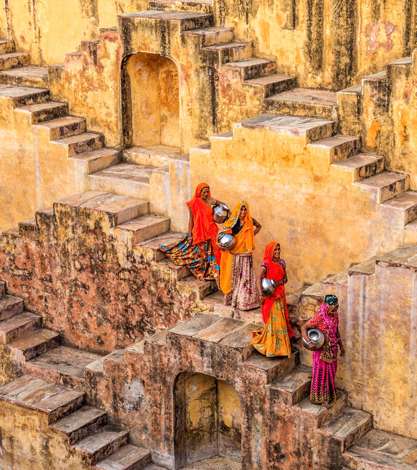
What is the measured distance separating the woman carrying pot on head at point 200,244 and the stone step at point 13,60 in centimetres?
541

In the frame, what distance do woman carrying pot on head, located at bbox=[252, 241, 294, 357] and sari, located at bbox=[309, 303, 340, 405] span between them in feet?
1.77

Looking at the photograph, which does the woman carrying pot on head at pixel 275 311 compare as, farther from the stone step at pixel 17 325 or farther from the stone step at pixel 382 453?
the stone step at pixel 17 325

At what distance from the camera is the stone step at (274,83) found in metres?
17.8

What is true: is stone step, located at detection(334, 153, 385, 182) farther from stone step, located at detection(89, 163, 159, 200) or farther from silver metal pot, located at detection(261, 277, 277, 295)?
stone step, located at detection(89, 163, 159, 200)

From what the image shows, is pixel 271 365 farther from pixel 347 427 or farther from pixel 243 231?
pixel 243 231

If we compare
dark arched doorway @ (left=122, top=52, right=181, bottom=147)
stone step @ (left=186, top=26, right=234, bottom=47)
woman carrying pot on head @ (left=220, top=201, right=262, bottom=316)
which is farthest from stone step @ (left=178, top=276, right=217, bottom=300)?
stone step @ (left=186, top=26, right=234, bottom=47)

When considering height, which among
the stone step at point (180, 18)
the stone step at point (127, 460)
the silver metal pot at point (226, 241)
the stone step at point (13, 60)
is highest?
the stone step at point (180, 18)

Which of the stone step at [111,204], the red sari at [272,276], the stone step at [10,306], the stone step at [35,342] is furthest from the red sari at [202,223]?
the stone step at [10,306]

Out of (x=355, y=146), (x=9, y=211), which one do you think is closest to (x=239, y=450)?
(x=355, y=146)

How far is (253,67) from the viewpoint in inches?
710

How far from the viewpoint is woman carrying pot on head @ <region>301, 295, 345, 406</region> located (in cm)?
1505

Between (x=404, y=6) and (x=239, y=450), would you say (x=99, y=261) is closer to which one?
(x=239, y=450)

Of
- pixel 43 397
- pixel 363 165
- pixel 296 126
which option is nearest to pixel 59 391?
pixel 43 397

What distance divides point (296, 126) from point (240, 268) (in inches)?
77.8
